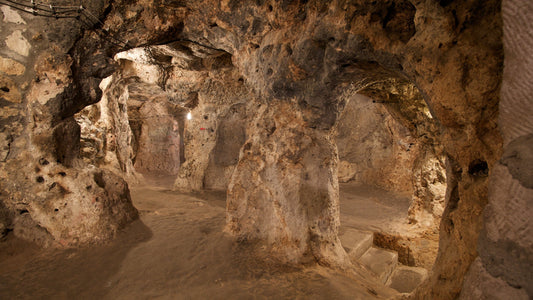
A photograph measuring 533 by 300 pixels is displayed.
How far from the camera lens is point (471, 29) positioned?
1.64m

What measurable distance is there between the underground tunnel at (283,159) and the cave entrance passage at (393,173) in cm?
6

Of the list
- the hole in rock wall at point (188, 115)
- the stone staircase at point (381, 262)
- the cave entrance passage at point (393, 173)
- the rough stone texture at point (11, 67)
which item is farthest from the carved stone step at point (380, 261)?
the rough stone texture at point (11, 67)

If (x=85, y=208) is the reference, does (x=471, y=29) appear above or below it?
above

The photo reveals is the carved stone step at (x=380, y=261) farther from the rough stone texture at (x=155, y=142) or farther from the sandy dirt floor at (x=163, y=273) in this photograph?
the rough stone texture at (x=155, y=142)

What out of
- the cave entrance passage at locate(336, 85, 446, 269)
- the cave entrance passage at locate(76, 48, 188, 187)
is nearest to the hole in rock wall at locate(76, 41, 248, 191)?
the cave entrance passage at locate(76, 48, 188, 187)

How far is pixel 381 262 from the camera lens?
4074 mm

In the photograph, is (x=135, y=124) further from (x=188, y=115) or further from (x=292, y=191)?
(x=292, y=191)

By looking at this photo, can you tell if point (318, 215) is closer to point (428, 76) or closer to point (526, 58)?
point (428, 76)

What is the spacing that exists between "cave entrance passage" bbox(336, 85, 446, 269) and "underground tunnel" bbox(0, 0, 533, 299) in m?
0.06

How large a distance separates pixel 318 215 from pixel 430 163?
10.4 feet

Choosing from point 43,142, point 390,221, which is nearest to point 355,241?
point 390,221

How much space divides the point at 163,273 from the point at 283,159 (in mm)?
1693

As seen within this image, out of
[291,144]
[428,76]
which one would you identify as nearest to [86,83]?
[291,144]

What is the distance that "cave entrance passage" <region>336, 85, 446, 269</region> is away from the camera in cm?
477
